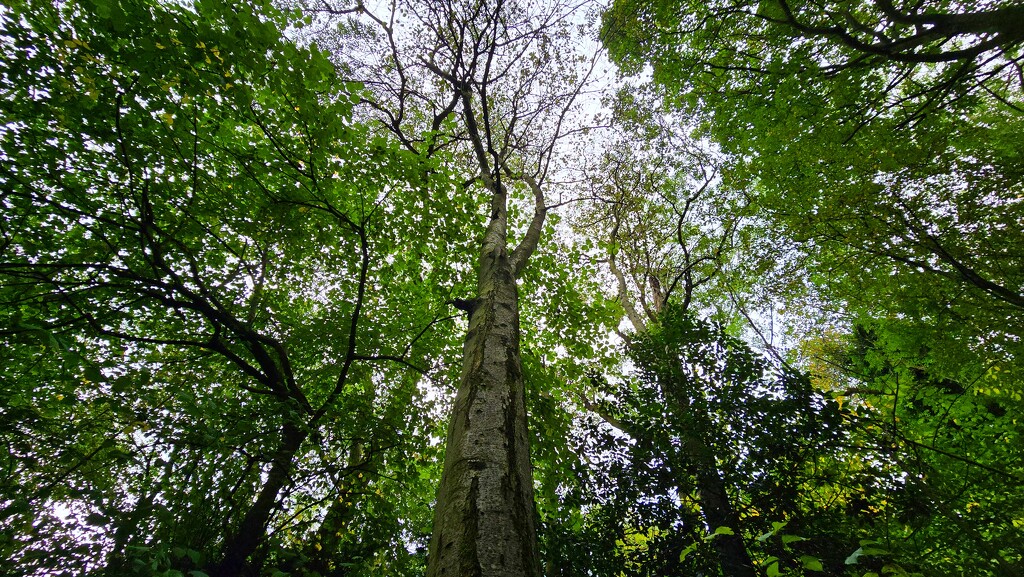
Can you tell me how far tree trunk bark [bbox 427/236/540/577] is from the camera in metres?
1.37

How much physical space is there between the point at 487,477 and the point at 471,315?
6.01ft

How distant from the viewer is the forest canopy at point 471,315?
2535 millimetres

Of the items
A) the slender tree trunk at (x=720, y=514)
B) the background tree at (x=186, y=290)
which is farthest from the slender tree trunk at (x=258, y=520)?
the slender tree trunk at (x=720, y=514)

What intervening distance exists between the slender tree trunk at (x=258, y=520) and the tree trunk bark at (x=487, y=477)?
2.00m

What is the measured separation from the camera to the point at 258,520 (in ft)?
12.1

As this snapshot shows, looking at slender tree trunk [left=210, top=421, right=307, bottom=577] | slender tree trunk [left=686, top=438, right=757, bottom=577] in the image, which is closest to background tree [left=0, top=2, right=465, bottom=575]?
slender tree trunk [left=210, top=421, right=307, bottom=577]

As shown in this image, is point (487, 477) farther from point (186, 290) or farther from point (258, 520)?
point (258, 520)

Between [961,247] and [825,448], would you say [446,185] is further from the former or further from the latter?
[961,247]

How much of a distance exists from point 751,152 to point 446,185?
5.44 m

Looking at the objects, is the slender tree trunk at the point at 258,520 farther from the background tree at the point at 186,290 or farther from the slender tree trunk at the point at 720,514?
the slender tree trunk at the point at 720,514

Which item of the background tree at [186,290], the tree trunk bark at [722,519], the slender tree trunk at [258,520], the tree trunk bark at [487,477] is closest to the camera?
the tree trunk bark at [487,477]

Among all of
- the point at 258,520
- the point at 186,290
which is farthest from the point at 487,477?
the point at 258,520

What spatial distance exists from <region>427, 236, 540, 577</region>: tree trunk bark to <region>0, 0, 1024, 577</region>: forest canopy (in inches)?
0.6

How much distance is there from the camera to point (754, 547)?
116 inches
